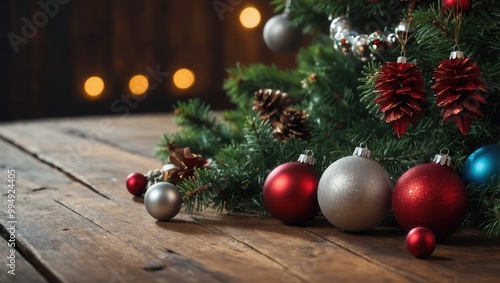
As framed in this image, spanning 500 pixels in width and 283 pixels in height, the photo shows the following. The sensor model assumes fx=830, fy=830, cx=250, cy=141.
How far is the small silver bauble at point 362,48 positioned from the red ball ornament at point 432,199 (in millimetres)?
306

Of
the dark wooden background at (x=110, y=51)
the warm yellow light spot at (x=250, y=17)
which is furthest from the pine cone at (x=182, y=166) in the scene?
the warm yellow light spot at (x=250, y=17)

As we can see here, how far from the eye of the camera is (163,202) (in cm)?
118

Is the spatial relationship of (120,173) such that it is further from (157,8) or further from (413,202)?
(157,8)

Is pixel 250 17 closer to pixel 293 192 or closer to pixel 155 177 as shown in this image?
pixel 155 177

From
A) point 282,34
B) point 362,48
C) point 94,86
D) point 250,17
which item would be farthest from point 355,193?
point 250,17

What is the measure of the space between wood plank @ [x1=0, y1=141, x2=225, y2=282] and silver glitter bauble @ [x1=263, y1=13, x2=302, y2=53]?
47 centimetres

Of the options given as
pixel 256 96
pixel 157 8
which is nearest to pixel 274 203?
pixel 256 96

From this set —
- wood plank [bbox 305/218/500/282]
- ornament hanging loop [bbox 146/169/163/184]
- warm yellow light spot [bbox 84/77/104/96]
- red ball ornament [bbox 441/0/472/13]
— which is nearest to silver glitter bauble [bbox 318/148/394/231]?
wood plank [bbox 305/218/500/282]

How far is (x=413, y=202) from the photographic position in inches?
41.8

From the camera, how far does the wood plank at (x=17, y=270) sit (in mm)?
Result: 937

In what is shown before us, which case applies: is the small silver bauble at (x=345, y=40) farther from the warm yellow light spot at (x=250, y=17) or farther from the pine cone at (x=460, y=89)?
the warm yellow light spot at (x=250, y=17)

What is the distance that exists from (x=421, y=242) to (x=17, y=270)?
1.57ft

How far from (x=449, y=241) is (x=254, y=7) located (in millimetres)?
2108

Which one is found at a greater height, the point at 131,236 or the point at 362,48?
the point at 362,48
